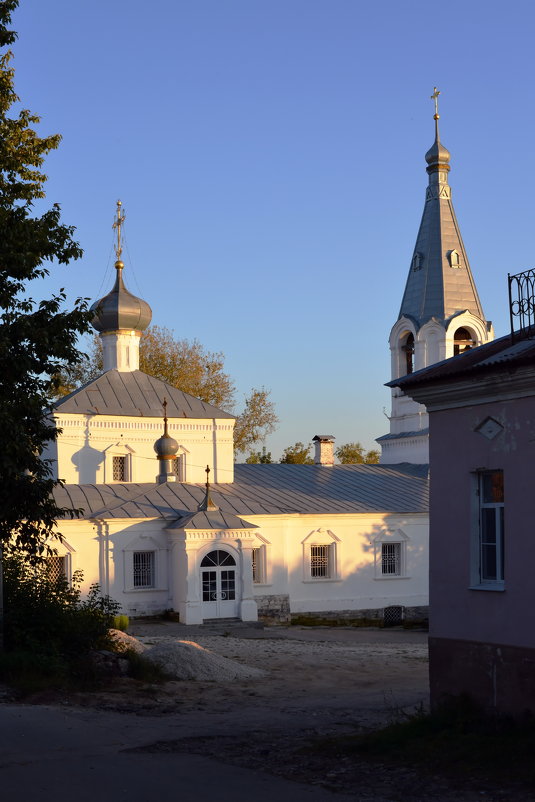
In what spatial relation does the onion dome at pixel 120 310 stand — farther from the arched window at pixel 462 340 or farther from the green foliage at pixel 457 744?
the green foliage at pixel 457 744

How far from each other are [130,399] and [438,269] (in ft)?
41.3

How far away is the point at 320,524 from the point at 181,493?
4.24m

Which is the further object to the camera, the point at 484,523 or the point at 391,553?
the point at 391,553

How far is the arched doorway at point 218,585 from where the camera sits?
27141 millimetres

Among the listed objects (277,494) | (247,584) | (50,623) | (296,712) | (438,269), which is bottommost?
(296,712)

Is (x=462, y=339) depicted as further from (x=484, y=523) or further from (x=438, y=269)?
(x=484, y=523)

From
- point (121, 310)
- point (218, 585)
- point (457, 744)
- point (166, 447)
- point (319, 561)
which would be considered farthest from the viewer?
point (121, 310)

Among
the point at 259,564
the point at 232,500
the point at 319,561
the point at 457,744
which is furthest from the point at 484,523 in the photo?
the point at 319,561

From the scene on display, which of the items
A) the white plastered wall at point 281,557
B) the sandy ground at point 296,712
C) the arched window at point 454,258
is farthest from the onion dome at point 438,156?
the sandy ground at point 296,712

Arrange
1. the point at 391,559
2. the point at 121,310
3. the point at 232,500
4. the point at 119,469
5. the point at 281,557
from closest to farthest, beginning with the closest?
the point at 281,557
the point at 232,500
the point at 391,559
the point at 119,469
the point at 121,310

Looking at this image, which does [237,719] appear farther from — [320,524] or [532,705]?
[320,524]

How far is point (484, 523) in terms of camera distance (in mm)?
10953

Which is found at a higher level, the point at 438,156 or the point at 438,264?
the point at 438,156

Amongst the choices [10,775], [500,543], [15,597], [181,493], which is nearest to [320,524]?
[181,493]
